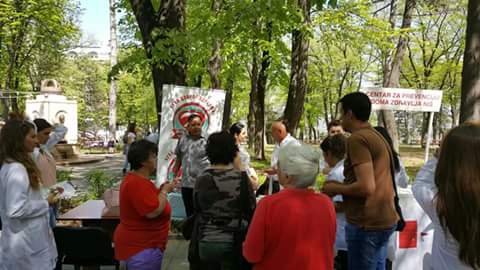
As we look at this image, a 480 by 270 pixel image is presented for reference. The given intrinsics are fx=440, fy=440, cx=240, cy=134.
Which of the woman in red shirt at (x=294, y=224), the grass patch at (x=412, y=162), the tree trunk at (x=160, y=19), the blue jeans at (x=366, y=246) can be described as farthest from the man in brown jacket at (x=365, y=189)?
the grass patch at (x=412, y=162)

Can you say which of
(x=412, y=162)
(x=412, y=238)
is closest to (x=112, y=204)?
(x=412, y=238)

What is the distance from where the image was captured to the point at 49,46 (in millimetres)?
27562

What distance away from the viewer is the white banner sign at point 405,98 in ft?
28.0

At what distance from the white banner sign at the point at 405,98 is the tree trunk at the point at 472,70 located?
213 cm

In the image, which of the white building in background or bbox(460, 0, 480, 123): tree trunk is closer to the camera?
bbox(460, 0, 480, 123): tree trunk

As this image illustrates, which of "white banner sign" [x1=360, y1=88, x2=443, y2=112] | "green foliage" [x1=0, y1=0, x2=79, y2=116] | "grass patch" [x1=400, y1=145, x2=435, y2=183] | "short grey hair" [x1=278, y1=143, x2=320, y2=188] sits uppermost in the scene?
"green foliage" [x1=0, y1=0, x2=79, y2=116]

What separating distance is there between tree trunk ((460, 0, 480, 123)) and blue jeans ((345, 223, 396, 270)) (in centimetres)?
365

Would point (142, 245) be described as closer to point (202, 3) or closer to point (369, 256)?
point (369, 256)

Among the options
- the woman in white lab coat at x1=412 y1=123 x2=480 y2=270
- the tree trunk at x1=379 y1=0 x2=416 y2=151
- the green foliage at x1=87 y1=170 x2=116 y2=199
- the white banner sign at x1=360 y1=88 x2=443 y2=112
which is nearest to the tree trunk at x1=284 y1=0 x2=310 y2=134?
the tree trunk at x1=379 y1=0 x2=416 y2=151

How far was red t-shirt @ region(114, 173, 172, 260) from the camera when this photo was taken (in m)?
3.17

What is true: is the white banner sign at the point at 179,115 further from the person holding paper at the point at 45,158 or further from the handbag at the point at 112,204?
the handbag at the point at 112,204

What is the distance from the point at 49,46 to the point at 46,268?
89.3 ft

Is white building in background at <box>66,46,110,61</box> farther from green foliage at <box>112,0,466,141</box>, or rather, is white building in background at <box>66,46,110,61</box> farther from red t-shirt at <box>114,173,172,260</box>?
red t-shirt at <box>114,173,172,260</box>

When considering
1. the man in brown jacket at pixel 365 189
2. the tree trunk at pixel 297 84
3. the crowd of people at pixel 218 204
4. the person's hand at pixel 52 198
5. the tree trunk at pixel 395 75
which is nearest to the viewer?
the crowd of people at pixel 218 204
